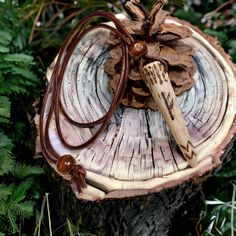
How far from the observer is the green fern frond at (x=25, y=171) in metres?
1.75

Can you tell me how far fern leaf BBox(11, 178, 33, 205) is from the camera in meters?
1.69

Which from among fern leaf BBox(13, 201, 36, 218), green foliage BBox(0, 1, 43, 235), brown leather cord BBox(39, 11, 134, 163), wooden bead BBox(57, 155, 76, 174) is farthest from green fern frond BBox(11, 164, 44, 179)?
wooden bead BBox(57, 155, 76, 174)

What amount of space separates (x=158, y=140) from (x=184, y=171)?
0.12 metres

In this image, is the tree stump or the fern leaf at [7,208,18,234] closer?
the tree stump

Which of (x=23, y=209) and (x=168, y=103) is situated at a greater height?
(x=168, y=103)

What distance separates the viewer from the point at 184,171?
1.47 m

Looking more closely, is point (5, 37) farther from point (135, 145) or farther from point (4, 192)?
point (135, 145)

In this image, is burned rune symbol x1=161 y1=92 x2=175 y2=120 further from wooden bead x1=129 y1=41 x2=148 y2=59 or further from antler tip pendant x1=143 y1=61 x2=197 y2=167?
wooden bead x1=129 y1=41 x2=148 y2=59

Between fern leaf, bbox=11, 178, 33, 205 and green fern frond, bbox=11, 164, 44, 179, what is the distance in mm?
28

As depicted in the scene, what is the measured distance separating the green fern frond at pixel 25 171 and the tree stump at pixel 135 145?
0.15 meters

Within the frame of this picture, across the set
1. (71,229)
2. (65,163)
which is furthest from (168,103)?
(71,229)

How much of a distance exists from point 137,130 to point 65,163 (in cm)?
24

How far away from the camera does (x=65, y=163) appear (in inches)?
56.5

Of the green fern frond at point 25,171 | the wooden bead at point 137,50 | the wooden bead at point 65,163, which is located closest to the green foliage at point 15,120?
the green fern frond at point 25,171
